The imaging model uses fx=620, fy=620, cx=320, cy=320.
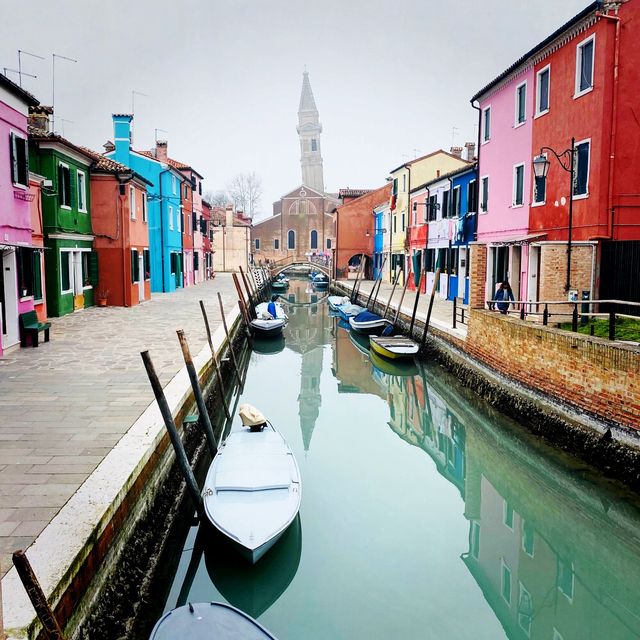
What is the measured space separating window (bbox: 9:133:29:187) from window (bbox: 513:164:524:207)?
509 inches

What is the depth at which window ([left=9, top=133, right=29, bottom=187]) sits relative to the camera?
13.0 m

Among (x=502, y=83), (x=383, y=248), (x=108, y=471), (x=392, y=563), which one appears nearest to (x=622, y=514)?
(x=392, y=563)

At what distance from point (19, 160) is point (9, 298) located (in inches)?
120

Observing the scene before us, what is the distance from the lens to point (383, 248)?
4150cm

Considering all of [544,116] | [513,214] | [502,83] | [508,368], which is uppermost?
[502,83]

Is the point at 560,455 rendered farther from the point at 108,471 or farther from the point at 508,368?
the point at 108,471

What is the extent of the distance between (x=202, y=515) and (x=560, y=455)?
6023 mm

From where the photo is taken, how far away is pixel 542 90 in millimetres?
16594

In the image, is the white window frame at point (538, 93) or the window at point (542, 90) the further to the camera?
the window at point (542, 90)

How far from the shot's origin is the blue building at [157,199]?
29.8 meters

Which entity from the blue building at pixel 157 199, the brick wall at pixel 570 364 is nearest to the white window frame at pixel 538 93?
the brick wall at pixel 570 364

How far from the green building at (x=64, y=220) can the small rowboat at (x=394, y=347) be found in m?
9.68

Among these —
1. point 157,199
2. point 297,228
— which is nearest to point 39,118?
point 157,199

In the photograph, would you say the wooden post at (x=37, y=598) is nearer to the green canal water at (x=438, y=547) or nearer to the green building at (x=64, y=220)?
the green canal water at (x=438, y=547)
